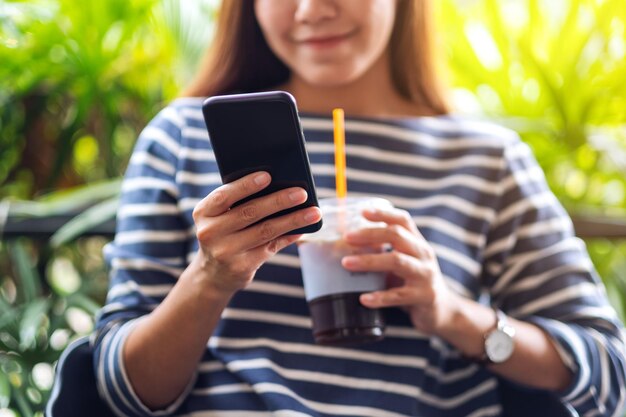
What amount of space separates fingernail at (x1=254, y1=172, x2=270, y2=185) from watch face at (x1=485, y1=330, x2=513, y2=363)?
412mm

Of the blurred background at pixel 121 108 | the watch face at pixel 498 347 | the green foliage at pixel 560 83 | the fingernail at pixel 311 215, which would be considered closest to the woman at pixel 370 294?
the watch face at pixel 498 347

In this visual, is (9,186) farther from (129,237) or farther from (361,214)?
(361,214)

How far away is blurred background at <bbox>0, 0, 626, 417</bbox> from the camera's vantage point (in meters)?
1.35

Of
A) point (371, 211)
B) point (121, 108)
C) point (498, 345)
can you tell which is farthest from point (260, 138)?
point (121, 108)

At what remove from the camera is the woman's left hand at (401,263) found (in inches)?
37.3

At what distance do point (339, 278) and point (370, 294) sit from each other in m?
0.04

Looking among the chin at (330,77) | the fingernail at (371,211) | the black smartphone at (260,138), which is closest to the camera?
the black smartphone at (260,138)

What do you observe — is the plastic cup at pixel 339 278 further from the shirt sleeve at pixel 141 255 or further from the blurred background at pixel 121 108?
the blurred background at pixel 121 108

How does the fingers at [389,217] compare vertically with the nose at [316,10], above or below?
below

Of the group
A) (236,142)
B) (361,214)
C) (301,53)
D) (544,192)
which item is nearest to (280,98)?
(236,142)

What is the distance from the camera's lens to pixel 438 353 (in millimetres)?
1157

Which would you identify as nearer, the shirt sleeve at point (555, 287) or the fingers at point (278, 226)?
the fingers at point (278, 226)

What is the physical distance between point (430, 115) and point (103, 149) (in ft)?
2.07

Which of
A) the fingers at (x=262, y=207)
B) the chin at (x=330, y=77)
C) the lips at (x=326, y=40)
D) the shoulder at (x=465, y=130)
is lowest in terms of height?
the shoulder at (x=465, y=130)
